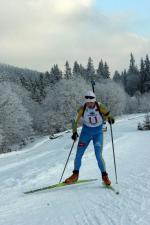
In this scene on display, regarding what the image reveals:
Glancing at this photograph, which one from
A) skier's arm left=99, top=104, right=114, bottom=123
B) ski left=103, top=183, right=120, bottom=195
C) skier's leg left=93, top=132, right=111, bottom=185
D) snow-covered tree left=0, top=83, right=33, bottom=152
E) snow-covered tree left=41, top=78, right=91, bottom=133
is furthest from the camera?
snow-covered tree left=41, top=78, right=91, bottom=133

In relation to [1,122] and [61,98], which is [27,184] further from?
[61,98]

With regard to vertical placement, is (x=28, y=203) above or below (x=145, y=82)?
below

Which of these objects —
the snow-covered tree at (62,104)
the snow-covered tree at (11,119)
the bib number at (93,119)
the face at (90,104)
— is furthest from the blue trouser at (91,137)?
the snow-covered tree at (62,104)

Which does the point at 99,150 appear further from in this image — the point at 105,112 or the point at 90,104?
the point at 90,104

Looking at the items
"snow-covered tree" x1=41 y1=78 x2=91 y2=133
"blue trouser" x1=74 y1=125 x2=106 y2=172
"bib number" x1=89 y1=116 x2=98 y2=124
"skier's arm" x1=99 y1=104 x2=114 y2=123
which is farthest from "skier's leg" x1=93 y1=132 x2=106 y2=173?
"snow-covered tree" x1=41 y1=78 x2=91 y2=133

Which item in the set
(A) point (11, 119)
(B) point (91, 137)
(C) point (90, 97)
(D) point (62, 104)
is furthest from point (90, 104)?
(D) point (62, 104)

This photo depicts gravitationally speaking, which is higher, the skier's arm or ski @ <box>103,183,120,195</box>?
the skier's arm

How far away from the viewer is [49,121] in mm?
77625

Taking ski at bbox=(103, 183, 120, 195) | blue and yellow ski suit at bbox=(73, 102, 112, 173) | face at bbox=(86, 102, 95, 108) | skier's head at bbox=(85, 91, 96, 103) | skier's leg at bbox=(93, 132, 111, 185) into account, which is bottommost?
ski at bbox=(103, 183, 120, 195)

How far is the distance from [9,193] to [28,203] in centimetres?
177

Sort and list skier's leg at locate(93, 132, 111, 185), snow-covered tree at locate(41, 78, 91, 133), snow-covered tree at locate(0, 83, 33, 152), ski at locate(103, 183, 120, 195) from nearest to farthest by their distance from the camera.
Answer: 1. ski at locate(103, 183, 120, 195)
2. skier's leg at locate(93, 132, 111, 185)
3. snow-covered tree at locate(0, 83, 33, 152)
4. snow-covered tree at locate(41, 78, 91, 133)

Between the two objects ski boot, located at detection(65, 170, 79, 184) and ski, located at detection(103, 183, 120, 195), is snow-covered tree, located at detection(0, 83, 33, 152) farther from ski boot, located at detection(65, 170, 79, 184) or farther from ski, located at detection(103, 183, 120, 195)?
ski, located at detection(103, 183, 120, 195)

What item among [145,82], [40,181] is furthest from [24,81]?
[40,181]

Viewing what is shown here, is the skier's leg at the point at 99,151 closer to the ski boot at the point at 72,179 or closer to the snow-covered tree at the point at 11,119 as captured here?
the ski boot at the point at 72,179
